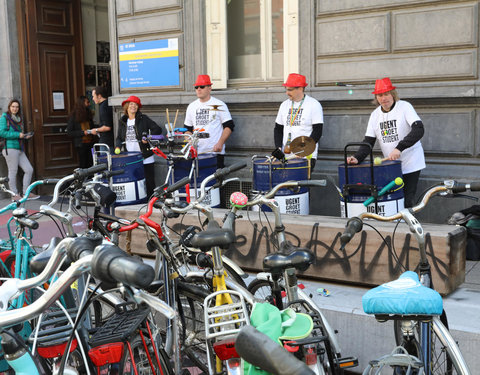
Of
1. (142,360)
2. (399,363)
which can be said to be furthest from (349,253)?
(142,360)

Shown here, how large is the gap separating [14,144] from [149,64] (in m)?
3.02

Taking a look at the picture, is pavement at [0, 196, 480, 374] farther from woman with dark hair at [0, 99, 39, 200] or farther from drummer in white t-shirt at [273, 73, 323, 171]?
woman with dark hair at [0, 99, 39, 200]

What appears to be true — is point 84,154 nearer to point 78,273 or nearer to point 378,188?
point 378,188

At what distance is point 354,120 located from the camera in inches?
319

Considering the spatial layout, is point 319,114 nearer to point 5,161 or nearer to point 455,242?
point 455,242

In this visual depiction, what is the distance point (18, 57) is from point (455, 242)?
31.8 ft

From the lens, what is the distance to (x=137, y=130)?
29.3ft

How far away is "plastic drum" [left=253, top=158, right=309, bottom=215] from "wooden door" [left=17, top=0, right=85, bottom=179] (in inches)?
252

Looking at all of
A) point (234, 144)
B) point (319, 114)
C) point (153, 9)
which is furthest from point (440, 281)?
point (153, 9)

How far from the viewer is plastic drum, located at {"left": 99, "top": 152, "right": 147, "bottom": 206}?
331 inches

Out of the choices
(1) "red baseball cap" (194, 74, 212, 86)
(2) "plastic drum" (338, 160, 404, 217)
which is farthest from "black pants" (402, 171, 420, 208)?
(1) "red baseball cap" (194, 74, 212, 86)

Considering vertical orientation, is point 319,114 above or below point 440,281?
above

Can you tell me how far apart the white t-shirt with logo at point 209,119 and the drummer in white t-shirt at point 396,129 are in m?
2.42

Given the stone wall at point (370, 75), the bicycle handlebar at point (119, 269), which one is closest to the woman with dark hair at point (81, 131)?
the stone wall at point (370, 75)
